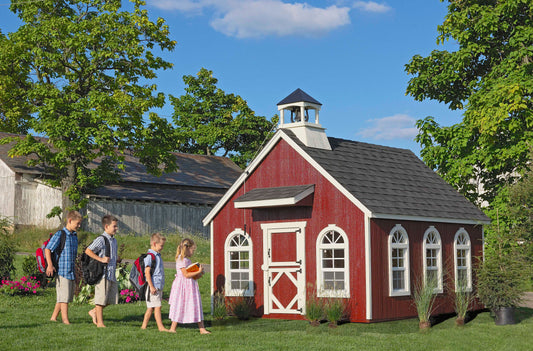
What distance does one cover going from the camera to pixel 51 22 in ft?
111

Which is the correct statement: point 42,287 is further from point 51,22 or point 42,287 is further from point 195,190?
point 195,190

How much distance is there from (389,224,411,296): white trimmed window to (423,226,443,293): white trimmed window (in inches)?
38.1

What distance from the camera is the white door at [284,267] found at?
17.3m

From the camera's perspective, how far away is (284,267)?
57.8 ft

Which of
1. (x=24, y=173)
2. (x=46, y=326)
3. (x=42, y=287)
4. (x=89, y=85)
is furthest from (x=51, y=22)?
(x=46, y=326)

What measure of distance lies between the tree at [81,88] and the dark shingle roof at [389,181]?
16.4m

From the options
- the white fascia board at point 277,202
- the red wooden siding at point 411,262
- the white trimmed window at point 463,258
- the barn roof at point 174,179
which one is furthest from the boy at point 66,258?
the barn roof at point 174,179

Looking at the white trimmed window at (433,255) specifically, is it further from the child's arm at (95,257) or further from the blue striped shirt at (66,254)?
the blue striped shirt at (66,254)

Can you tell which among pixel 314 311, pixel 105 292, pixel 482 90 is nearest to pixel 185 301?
pixel 105 292

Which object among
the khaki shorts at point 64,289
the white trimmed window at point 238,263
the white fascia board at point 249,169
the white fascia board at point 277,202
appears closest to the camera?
the khaki shorts at point 64,289

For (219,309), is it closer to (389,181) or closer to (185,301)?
(185,301)

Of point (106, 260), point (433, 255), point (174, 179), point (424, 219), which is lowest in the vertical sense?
point (106, 260)

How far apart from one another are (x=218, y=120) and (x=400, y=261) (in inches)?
1646

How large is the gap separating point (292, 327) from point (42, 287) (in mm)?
9364
